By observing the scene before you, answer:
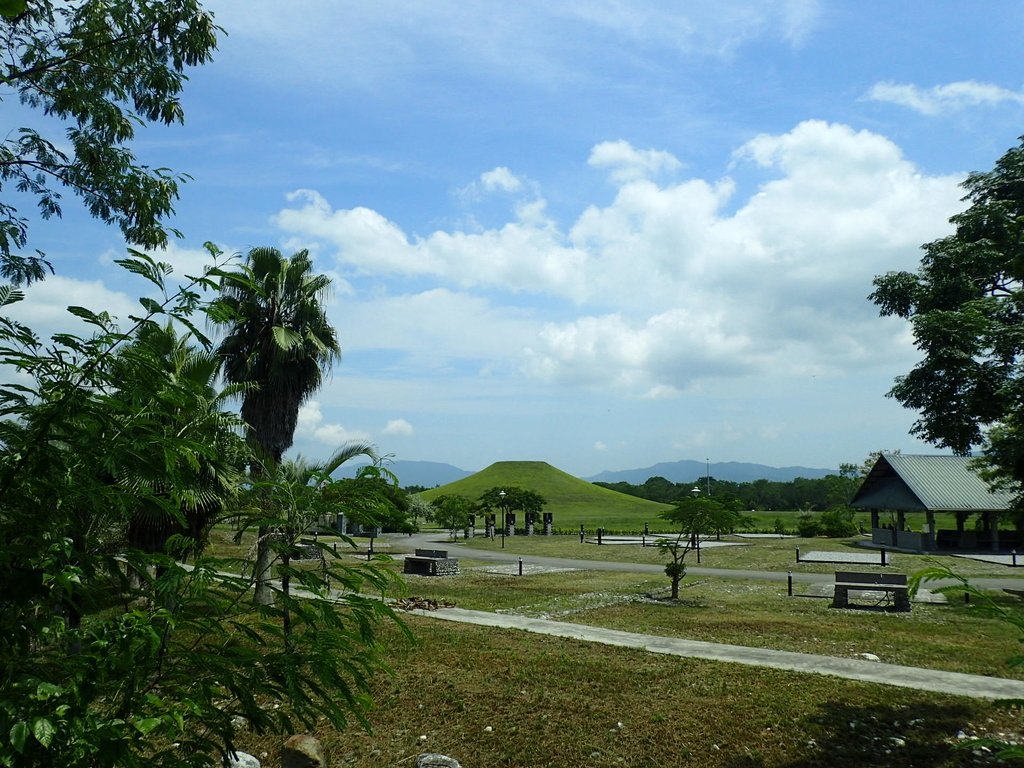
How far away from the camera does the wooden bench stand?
62.3 feet

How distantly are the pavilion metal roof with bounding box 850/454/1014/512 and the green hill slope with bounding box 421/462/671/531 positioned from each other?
42.2 m

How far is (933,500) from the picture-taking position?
43.4m

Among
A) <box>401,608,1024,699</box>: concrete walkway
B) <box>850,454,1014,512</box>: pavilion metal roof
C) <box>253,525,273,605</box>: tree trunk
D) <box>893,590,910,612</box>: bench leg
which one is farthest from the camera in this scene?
<box>850,454,1014,512</box>: pavilion metal roof

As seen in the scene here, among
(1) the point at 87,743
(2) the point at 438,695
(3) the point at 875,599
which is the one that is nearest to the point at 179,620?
(1) the point at 87,743

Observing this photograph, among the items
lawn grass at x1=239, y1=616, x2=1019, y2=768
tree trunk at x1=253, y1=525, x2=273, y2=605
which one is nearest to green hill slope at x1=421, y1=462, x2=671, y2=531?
lawn grass at x1=239, y1=616, x2=1019, y2=768

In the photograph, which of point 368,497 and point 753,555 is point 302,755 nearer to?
point 368,497

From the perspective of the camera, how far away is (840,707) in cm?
952

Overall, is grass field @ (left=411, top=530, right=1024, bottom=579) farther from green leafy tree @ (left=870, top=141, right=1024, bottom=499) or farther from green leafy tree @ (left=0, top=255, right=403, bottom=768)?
green leafy tree @ (left=0, top=255, right=403, bottom=768)

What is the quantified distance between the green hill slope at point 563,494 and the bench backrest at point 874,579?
70.8m

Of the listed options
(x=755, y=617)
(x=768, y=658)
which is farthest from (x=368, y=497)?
(x=755, y=617)

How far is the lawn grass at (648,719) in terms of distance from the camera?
8.34 metres

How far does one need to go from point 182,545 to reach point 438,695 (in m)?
7.89

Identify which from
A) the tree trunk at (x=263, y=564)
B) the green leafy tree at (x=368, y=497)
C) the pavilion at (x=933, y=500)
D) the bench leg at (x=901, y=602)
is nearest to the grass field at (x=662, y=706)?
the green leafy tree at (x=368, y=497)

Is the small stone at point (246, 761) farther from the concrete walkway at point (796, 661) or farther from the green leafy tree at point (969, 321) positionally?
the green leafy tree at point (969, 321)
